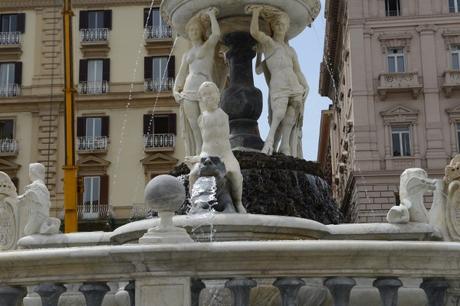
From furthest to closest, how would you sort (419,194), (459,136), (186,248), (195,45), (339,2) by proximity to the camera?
(339,2), (459,136), (195,45), (419,194), (186,248)

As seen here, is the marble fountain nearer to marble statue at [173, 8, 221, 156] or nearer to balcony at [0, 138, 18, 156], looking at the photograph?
marble statue at [173, 8, 221, 156]

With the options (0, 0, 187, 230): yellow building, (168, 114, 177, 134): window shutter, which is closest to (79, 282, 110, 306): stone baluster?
(0, 0, 187, 230): yellow building

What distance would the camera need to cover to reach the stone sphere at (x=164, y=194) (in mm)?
6652

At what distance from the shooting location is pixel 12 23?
4716 centimetres

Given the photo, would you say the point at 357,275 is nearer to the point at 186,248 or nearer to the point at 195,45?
the point at 186,248

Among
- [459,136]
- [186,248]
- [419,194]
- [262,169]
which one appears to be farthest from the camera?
[459,136]

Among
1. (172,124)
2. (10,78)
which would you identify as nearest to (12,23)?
(10,78)

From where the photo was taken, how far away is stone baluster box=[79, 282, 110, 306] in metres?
6.38

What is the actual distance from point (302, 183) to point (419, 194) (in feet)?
7.22

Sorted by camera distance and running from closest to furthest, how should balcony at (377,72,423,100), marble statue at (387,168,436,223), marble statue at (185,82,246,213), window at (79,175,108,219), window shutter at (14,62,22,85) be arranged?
1. marble statue at (185,82,246,213)
2. marble statue at (387,168,436,223)
3. balcony at (377,72,423,100)
4. window at (79,175,108,219)
5. window shutter at (14,62,22,85)

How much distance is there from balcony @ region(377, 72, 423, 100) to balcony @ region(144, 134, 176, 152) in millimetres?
10981

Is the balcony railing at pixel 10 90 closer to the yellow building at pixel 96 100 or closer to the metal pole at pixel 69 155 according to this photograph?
the yellow building at pixel 96 100

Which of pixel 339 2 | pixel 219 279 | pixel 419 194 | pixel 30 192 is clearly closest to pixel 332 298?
pixel 219 279

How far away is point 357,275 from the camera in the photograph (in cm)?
651
